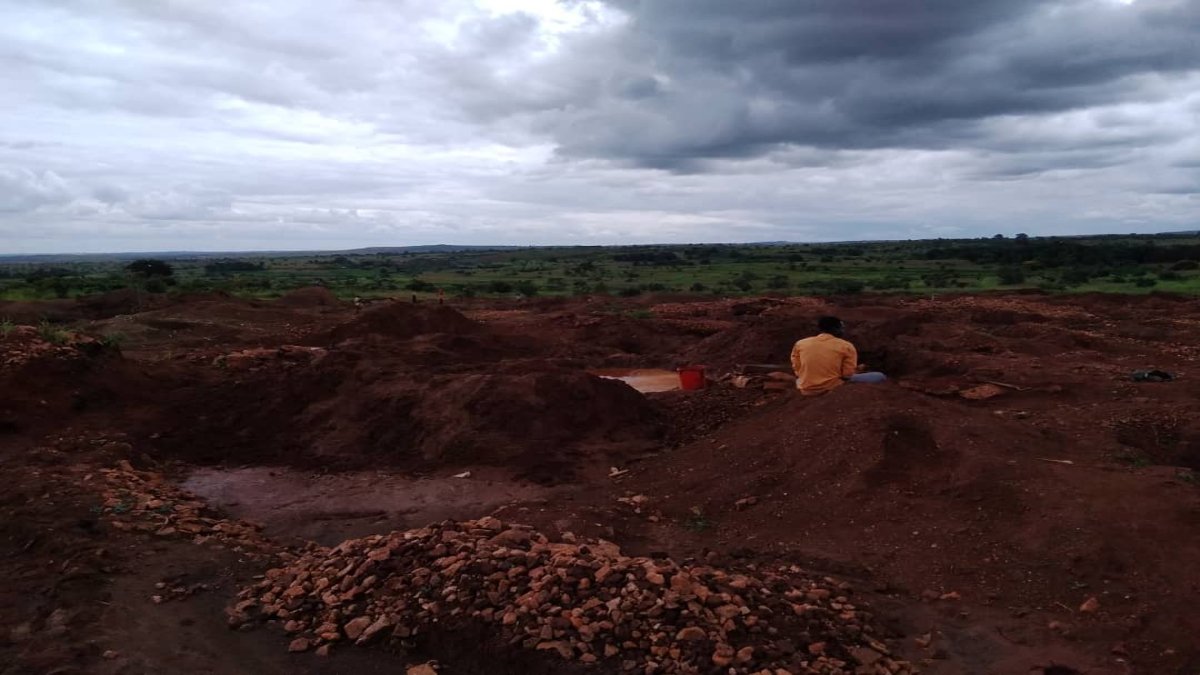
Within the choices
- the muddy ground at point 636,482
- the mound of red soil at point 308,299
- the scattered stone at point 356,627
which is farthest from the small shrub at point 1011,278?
the scattered stone at point 356,627

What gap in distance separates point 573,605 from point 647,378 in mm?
10115

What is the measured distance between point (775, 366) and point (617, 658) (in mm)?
8551

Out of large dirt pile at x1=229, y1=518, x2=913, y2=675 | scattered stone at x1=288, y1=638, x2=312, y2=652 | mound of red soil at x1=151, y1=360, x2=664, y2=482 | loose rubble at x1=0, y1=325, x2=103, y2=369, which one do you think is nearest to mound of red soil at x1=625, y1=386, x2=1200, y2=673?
large dirt pile at x1=229, y1=518, x2=913, y2=675

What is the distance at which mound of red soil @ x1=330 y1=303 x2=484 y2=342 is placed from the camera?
1822 cm

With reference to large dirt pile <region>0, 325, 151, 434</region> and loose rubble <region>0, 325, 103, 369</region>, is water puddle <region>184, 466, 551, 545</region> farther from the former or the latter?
loose rubble <region>0, 325, 103, 369</region>

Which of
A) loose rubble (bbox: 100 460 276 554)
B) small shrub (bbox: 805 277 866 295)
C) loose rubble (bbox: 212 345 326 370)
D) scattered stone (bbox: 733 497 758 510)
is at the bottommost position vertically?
loose rubble (bbox: 100 460 276 554)

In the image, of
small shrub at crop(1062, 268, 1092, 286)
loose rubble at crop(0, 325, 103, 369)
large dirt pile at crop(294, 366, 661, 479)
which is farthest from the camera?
small shrub at crop(1062, 268, 1092, 286)

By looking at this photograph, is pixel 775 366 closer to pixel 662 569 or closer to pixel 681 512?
pixel 681 512

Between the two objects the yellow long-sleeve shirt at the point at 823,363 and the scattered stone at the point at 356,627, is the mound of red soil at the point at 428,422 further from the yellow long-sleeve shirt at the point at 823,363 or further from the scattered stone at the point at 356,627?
the scattered stone at the point at 356,627

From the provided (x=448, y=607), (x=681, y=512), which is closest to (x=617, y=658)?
(x=448, y=607)

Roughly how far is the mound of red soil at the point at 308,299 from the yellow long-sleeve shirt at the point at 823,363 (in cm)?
2139

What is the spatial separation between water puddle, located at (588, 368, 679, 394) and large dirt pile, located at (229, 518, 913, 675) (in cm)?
752

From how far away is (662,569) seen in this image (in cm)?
527

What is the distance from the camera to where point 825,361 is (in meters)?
9.21
